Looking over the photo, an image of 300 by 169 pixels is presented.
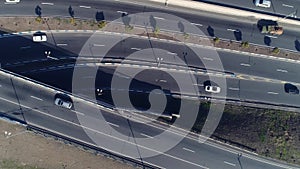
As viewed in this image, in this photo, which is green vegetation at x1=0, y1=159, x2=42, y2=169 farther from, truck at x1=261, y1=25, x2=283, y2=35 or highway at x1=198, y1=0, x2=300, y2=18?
truck at x1=261, y1=25, x2=283, y2=35

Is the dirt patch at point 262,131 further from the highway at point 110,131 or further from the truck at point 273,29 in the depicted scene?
the truck at point 273,29

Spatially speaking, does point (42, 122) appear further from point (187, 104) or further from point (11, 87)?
point (187, 104)

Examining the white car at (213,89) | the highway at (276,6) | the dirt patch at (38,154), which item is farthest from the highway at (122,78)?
the highway at (276,6)

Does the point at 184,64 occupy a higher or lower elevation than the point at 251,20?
lower

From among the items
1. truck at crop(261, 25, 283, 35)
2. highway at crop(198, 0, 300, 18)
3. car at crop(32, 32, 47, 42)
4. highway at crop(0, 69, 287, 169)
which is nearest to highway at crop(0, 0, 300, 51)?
truck at crop(261, 25, 283, 35)

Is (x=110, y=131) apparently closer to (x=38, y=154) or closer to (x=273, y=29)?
(x=38, y=154)

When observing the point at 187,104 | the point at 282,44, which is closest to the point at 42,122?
the point at 187,104
